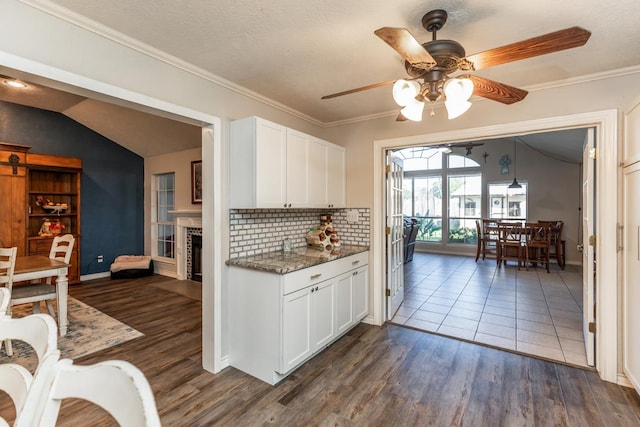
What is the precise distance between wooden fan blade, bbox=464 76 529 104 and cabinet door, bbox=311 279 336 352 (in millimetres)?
1818

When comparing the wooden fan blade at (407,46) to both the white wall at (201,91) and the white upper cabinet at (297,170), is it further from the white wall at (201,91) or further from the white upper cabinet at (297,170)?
the white wall at (201,91)

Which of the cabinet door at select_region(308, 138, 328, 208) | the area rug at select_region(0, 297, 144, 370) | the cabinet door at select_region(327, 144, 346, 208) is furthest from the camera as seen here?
the cabinet door at select_region(327, 144, 346, 208)

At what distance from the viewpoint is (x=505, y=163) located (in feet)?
24.7

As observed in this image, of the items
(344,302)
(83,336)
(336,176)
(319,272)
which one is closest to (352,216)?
(336,176)

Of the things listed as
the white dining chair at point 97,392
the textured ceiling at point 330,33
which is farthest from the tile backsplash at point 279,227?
the white dining chair at point 97,392

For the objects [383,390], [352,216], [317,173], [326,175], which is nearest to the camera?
[383,390]

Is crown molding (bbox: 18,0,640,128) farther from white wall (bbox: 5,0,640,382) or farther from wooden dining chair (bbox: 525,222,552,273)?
wooden dining chair (bbox: 525,222,552,273)

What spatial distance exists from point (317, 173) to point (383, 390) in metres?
1.96

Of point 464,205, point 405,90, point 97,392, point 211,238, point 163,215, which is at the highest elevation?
point 405,90

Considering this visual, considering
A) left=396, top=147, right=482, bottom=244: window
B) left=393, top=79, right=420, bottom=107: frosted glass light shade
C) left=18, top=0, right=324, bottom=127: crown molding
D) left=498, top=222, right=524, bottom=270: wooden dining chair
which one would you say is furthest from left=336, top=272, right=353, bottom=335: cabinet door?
left=396, top=147, right=482, bottom=244: window

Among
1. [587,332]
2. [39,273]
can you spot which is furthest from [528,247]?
[39,273]

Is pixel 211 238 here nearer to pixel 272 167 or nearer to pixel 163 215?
pixel 272 167

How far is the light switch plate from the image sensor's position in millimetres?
3459

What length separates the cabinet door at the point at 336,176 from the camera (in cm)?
324
